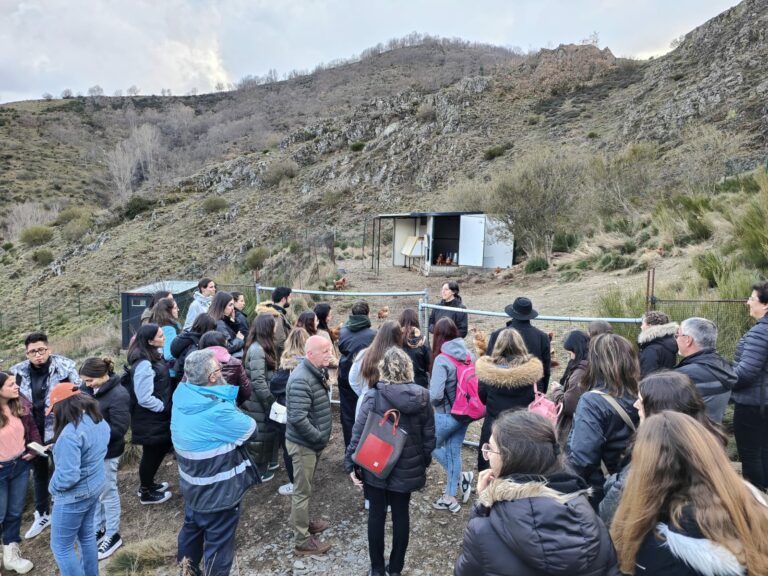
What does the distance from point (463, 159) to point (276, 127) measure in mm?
40028

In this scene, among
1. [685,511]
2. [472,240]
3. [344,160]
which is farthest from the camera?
[344,160]

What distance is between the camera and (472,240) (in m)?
18.2

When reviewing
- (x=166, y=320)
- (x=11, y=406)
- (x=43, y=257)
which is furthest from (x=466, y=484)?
(x=43, y=257)

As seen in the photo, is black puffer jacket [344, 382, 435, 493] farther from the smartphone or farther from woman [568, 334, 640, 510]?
the smartphone

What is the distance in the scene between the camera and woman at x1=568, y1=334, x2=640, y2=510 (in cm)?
249

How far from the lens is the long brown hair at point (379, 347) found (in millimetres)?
3420

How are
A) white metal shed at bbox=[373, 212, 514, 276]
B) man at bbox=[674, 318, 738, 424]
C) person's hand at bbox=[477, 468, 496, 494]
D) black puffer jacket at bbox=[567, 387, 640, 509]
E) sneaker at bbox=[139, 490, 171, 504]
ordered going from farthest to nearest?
white metal shed at bbox=[373, 212, 514, 276] < sneaker at bbox=[139, 490, 171, 504] < man at bbox=[674, 318, 738, 424] < black puffer jacket at bbox=[567, 387, 640, 509] < person's hand at bbox=[477, 468, 496, 494]

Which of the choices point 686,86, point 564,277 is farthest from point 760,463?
point 686,86

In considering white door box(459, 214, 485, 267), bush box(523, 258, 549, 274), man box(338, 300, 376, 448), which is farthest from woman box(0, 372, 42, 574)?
white door box(459, 214, 485, 267)

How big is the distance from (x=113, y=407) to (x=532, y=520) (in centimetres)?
332

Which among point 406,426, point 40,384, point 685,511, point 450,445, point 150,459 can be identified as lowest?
point 150,459

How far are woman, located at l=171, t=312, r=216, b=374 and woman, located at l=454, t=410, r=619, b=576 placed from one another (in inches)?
129

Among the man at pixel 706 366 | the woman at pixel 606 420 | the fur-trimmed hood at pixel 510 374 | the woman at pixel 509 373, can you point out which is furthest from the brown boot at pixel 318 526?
the man at pixel 706 366

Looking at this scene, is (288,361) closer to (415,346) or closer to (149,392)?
(415,346)
